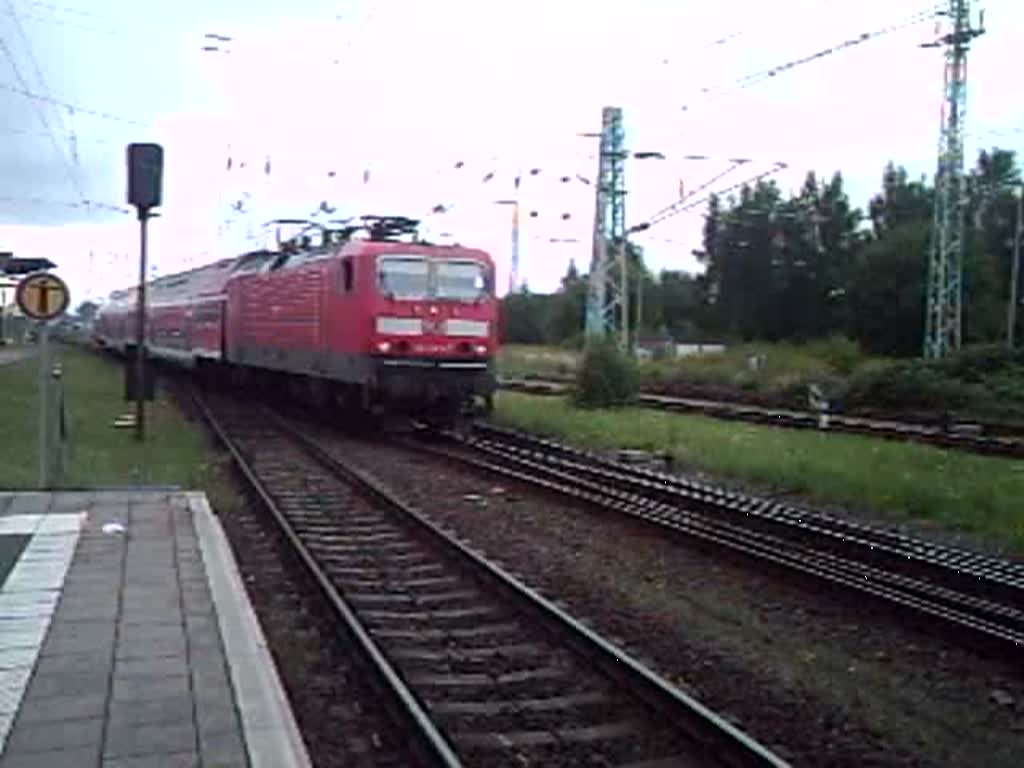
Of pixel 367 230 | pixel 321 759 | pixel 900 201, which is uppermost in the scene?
pixel 900 201

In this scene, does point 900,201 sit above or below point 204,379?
above

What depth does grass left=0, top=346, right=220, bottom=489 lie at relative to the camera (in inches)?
622

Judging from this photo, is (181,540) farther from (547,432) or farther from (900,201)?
(900,201)

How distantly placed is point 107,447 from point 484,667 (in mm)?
13134

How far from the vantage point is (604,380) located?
28.6 metres

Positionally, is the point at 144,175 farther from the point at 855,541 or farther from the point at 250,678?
the point at 250,678

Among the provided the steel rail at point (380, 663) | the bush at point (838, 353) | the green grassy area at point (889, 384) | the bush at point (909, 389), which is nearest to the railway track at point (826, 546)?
the steel rail at point (380, 663)

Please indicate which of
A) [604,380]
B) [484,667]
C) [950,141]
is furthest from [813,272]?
[484,667]

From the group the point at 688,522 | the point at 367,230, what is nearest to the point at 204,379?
the point at 367,230

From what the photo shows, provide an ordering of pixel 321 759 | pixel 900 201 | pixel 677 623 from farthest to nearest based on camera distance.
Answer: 1. pixel 900 201
2. pixel 677 623
3. pixel 321 759

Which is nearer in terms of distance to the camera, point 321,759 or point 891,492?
point 321,759

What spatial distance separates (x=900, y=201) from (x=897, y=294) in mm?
25646

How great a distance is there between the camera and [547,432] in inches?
965

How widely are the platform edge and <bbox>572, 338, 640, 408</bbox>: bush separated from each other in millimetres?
18881
